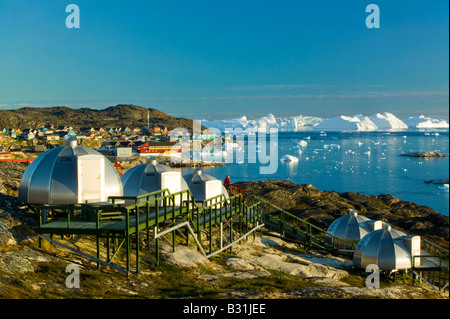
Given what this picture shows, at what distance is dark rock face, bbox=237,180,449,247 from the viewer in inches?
1469

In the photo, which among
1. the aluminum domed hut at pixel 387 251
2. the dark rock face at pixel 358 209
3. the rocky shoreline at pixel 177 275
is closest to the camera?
the rocky shoreline at pixel 177 275

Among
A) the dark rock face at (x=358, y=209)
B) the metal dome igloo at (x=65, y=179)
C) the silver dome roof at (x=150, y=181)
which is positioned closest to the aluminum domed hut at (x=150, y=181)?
the silver dome roof at (x=150, y=181)

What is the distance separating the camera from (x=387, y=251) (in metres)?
22.0

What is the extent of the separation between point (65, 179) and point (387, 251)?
643 inches

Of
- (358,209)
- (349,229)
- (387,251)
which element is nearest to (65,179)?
(387,251)

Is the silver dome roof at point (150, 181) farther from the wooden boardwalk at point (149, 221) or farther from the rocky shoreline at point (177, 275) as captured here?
the rocky shoreline at point (177, 275)

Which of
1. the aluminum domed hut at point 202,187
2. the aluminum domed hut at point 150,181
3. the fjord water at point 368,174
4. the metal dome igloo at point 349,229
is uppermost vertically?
the aluminum domed hut at point 150,181

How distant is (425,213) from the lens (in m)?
48.7

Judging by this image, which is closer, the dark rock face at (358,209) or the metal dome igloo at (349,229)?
the metal dome igloo at (349,229)

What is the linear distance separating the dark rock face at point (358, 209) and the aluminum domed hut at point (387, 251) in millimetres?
12785

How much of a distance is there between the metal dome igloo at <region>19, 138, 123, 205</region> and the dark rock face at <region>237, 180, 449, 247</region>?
23884 millimetres

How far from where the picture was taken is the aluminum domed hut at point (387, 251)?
2175 cm

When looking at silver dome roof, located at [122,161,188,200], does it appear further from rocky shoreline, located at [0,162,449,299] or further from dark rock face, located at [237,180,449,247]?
dark rock face, located at [237,180,449,247]

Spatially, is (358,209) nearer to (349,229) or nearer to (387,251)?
(349,229)
